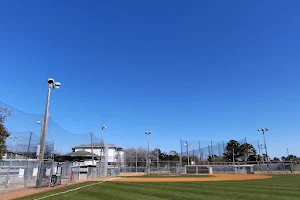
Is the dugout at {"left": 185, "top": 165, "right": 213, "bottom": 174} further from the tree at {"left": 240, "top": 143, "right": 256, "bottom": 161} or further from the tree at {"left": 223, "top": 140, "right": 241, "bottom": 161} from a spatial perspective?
the tree at {"left": 240, "top": 143, "right": 256, "bottom": 161}

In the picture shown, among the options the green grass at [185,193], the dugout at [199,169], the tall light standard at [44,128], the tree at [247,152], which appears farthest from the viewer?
the tree at [247,152]

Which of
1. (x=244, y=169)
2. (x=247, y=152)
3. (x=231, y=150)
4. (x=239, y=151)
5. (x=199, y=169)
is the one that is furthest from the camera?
(x=231, y=150)

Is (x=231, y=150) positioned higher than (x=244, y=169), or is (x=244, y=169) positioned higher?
(x=231, y=150)

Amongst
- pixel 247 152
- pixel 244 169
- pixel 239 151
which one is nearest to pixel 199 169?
pixel 244 169

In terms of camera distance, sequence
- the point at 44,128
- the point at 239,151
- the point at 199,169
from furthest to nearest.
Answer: the point at 239,151 → the point at 199,169 → the point at 44,128

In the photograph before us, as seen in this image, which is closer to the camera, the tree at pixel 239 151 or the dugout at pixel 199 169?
the dugout at pixel 199 169

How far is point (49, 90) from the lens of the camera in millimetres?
20172

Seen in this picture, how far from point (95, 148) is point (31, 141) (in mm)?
68695

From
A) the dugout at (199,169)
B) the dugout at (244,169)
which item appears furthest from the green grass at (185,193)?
the dugout at (199,169)

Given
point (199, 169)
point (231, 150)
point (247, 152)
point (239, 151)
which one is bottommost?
point (199, 169)

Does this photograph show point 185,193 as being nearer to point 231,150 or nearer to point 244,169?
point 244,169

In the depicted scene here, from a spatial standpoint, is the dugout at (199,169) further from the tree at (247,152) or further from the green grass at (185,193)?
the tree at (247,152)

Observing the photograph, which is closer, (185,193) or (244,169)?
(185,193)

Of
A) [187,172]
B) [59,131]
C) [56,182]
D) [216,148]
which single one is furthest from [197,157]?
[56,182]
